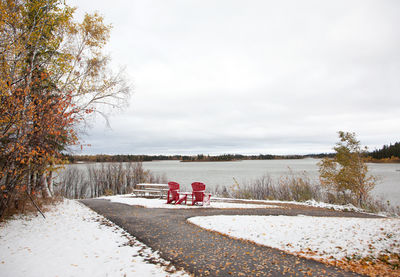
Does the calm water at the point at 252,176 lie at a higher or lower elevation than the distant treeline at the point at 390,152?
lower

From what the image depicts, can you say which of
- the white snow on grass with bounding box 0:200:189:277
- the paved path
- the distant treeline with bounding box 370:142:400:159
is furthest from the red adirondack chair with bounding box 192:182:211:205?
the distant treeline with bounding box 370:142:400:159

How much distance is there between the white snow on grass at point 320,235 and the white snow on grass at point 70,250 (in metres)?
2.86

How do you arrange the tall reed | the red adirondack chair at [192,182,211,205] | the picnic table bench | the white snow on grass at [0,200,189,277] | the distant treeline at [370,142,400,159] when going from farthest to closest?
the distant treeline at [370,142,400,159] < the tall reed < the picnic table bench < the red adirondack chair at [192,182,211,205] < the white snow on grass at [0,200,189,277]

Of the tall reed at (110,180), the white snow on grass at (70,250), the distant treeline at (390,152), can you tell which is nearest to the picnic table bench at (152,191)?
the tall reed at (110,180)

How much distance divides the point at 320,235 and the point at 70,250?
635cm

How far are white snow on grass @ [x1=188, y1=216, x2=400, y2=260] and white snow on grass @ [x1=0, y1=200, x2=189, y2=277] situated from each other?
2.86 meters

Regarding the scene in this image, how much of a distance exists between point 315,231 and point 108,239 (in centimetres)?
577

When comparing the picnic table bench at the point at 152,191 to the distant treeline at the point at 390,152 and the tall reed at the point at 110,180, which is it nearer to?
the tall reed at the point at 110,180

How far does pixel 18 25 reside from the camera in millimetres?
6898

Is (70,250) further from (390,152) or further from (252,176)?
(390,152)

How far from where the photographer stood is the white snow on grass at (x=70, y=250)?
14.5 feet

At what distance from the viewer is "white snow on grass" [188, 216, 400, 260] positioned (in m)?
5.30

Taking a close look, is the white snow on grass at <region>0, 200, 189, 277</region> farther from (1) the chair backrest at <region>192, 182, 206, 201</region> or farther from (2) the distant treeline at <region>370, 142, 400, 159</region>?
(2) the distant treeline at <region>370, 142, 400, 159</region>

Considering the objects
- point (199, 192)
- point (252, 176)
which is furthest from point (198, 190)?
point (252, 176)
